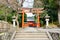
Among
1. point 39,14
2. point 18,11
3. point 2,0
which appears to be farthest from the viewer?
point 39,14

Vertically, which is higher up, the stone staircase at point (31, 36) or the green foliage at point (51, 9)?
the green foliage at point (51, 9)

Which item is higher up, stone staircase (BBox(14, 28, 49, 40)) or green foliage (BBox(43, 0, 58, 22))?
green foliage (BBox(43, 0, 58, 22))

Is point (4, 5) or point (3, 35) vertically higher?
point (4, 5)

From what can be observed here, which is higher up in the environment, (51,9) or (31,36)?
(51,9)

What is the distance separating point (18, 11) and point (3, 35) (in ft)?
30.8

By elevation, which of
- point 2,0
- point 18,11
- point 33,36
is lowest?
point 33,36

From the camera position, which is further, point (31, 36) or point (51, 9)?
point (51, 9)

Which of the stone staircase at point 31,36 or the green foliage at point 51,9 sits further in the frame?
the green foliage at point 51,9

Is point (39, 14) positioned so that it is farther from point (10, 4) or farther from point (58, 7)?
point (10, 4)

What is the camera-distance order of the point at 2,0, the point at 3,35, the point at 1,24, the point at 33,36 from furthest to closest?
the point at 2,0, the point at 1,24, the point at 33,36, the point at 3,35

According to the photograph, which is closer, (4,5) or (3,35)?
(3,35)

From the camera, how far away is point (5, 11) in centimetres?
1986

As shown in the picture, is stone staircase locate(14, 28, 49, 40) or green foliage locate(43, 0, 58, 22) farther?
green foliage locate(43, 0, 58, 22)

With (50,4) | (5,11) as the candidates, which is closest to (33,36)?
(5,11)
